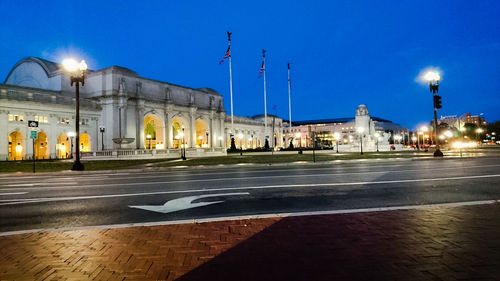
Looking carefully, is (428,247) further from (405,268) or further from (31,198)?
(31,198)

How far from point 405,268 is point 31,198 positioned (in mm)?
11208

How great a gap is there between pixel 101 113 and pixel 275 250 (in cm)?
7037

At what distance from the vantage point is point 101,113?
64.8 m

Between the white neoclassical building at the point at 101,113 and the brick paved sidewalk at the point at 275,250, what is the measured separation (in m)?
39.1

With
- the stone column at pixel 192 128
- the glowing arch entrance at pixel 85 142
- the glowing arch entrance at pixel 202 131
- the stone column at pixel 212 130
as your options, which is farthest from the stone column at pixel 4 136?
the stone column at pixel 212 130

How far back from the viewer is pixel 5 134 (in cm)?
4656

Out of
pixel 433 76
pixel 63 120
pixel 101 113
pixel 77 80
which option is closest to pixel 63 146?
pixel 63 120

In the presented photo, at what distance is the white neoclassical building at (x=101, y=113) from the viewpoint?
161 feet

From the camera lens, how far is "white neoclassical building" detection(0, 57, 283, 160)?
49062 mm

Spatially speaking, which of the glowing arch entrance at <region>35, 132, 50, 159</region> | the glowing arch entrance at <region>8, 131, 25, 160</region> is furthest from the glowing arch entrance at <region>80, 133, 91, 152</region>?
the glowing arch entrance at <region>8, 131, 25, 160</region>

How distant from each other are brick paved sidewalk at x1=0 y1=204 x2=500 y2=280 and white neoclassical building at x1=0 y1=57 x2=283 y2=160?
39079mm

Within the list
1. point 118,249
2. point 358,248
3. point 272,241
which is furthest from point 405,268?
point 118,249

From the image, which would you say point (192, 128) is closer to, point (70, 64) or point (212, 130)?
point (212, 130)

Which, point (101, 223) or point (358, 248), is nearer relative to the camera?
point (358, 248)
